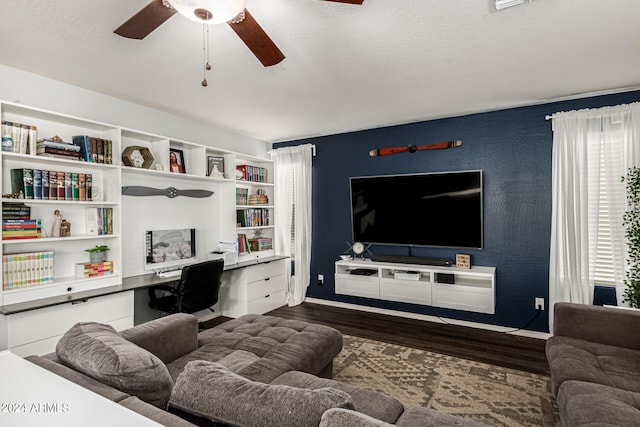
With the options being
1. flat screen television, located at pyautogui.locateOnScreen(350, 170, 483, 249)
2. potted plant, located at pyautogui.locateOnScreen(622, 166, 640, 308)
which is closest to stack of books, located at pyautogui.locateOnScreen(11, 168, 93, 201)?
flat screen television, located at pyautogui.locateOnScreen(350, 170, 483, 249)

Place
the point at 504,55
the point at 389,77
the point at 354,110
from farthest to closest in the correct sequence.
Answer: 1. the point at 354,110
2. the point at 389,77
3. the point at 504,55

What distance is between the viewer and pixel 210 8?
1.43 meters

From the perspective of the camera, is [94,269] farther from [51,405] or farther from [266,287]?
[51,405]

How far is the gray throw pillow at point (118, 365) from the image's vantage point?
128cm

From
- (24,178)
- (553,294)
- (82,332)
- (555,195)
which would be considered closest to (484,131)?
(555,195)

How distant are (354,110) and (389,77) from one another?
96 cm

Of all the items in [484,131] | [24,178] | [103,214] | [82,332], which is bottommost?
[82,332]

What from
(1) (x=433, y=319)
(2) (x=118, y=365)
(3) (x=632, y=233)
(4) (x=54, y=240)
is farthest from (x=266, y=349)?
(3) (x=632, y=233)

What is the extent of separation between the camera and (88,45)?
2.34 metres

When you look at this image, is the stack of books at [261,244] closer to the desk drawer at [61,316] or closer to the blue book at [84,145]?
the desk drawer at [61,316]

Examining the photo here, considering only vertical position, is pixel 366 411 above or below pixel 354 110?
below

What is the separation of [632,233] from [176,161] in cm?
445

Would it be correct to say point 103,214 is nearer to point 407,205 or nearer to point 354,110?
point 354,110

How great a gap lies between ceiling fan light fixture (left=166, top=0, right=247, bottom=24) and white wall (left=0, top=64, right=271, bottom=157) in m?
1.99
